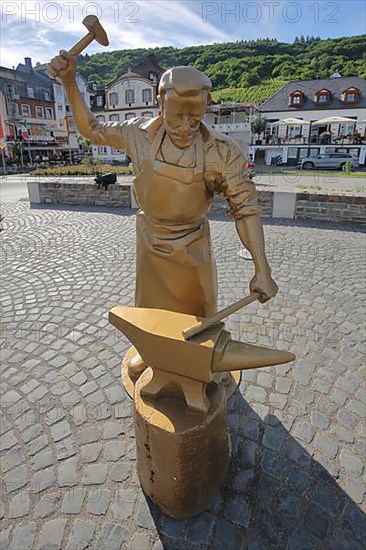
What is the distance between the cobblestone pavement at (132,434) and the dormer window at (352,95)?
33.3 metres

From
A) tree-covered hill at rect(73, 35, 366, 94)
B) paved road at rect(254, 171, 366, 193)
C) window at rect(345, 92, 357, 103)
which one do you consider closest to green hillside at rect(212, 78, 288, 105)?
tree-covered hill at rect(73, 35, 366, 94)

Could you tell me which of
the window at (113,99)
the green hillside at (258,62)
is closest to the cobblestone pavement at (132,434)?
the window at (113,99)

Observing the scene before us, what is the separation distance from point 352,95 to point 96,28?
36.3m

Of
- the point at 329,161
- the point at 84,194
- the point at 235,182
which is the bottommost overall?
the point at 84,194

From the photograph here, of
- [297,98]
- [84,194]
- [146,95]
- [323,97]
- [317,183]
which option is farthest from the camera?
[146,95]

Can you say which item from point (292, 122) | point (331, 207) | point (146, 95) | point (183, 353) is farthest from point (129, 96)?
point (183, 353)

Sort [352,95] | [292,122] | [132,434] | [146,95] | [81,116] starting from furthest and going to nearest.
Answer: [146,95], [352,95], [292,122], [132,434], [81,116]

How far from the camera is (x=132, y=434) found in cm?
239

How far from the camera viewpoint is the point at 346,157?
2672 cm

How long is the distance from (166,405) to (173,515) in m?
0.58

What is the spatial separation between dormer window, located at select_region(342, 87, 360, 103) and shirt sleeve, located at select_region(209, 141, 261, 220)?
119 ft

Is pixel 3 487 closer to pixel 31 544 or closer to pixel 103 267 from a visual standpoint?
pixel 31 544

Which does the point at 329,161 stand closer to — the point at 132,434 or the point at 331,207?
the point at 331,207

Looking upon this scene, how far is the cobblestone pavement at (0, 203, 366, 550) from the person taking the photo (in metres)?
1.82
